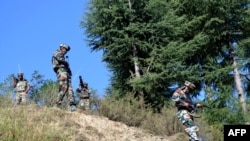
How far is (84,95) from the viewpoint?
1680cm

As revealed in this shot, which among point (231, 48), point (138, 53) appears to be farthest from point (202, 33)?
point (138, 53)

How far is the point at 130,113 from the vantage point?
15336mm

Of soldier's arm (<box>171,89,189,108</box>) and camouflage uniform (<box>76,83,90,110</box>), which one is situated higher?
camouflage uniform (<box>76,83,90,110</box>)

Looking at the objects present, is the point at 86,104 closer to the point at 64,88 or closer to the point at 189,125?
the point at 64,88

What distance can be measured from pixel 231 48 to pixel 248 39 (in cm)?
103

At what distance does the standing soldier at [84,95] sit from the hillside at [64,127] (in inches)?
117

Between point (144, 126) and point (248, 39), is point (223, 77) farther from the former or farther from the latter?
point (144, 126)

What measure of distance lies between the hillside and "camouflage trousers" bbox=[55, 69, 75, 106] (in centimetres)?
55

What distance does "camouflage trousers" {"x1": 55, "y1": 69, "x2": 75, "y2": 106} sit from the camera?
516 inches

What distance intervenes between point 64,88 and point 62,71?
1.61ft

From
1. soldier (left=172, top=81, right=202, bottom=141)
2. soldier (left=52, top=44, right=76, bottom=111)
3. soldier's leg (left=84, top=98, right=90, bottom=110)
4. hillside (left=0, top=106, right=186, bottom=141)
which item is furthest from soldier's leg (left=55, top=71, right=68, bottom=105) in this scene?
soldier (left=172, top=81, right=202, bottom=141)

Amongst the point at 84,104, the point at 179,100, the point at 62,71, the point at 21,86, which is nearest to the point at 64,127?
the point at 62,71

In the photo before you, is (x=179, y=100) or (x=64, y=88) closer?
(x=179, y=100)

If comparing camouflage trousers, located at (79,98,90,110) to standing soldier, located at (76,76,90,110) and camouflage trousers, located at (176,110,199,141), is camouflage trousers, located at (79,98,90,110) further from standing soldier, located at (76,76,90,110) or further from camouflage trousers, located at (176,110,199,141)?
camouflage trousers, located at (176,110,199,141)
